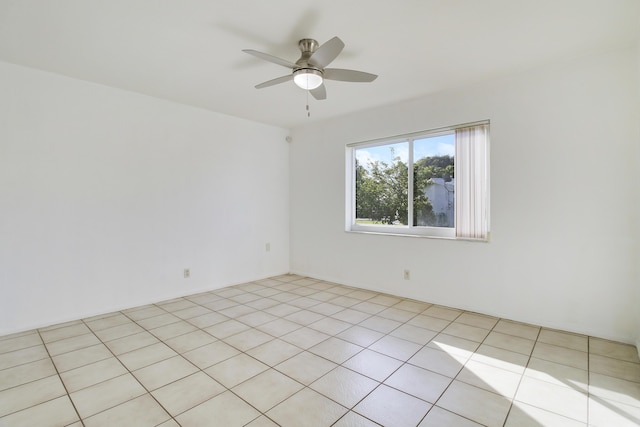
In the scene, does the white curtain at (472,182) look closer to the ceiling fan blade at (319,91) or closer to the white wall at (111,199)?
the ceiling fan blade at (319,91)

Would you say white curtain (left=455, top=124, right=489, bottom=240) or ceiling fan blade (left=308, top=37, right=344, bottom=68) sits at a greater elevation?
ceiling fan blade (left=308, top=37, right=344, bottom=68)

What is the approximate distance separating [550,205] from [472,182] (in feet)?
2.30

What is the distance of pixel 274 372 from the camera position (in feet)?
6.83

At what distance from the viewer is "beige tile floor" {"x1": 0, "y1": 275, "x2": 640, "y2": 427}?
1664mm

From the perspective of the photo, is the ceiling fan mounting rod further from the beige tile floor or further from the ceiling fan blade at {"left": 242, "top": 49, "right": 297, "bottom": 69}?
the beige tile floor

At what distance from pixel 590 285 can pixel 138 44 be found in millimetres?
4133

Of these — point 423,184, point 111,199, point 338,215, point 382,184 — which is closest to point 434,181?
point 423,184

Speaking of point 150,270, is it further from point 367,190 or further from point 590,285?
point 590,285

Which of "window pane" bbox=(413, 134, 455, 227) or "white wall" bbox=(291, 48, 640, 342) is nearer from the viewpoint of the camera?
"white wall" bbox=(291, 48, 640, 342)

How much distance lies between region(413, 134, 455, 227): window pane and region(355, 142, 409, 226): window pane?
0.53 ft

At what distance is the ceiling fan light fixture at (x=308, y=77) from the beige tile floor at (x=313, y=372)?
2047 mm

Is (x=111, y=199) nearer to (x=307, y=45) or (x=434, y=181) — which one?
(x=307, y=45)

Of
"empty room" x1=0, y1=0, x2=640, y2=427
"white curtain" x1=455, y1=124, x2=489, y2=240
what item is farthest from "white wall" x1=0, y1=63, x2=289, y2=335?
"white curtain" x1=455, y1=124, x2=489, y2=240

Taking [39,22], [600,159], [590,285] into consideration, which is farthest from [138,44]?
[590,285]
